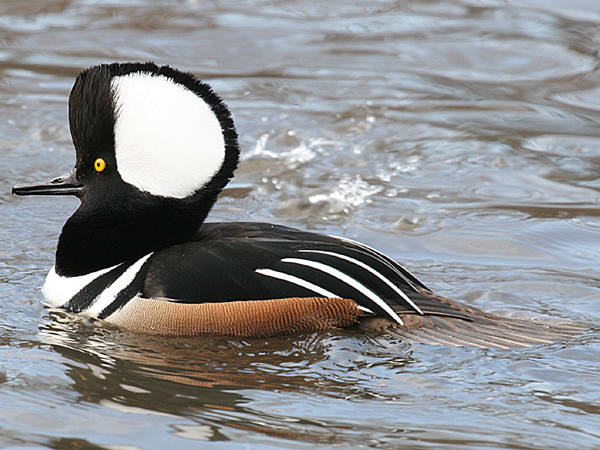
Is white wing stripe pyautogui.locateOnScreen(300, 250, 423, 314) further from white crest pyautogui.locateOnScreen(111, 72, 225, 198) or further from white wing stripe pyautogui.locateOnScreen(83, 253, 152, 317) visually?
white wing stripe pyautogui.locateOnScreen(83, 253, 152, 317)

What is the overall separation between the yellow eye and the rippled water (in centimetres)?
83

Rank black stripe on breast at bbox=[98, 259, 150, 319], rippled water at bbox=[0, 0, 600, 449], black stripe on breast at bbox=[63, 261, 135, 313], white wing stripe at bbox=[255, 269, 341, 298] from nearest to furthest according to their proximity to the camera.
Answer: rippled water at bbox=[0, 0, 600, 449] → white wing stripe at bbox=[255, 269, 341, 298] → black stripe on breast at bbox=[98, 259, 150, 319] → black stripe on breast at bbox=[63, 261, 135, 313]

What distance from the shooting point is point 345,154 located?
799 centimetres

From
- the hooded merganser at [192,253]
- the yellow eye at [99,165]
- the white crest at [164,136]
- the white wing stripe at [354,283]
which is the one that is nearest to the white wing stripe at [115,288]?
the hooded merganser at [192,253]

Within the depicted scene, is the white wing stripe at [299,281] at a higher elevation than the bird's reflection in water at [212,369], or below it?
higher

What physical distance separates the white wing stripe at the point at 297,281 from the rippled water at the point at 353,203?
0.23 metres

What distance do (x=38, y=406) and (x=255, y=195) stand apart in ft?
11.6

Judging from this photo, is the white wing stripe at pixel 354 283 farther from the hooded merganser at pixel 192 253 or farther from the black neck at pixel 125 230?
the black neck at pixel 125 230

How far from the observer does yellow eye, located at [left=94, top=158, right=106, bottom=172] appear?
4789 millimetres

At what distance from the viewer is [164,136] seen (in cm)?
459

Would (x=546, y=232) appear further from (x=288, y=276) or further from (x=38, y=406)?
(x=38, y=406)

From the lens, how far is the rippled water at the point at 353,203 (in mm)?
3930

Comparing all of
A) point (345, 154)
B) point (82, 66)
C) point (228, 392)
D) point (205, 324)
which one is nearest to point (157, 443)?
point (228, 392)

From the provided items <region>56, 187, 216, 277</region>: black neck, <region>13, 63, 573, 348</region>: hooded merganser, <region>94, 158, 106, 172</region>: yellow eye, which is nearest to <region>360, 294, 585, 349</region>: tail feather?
<region>13, 63, 573, 348</region>: hooded merganser
